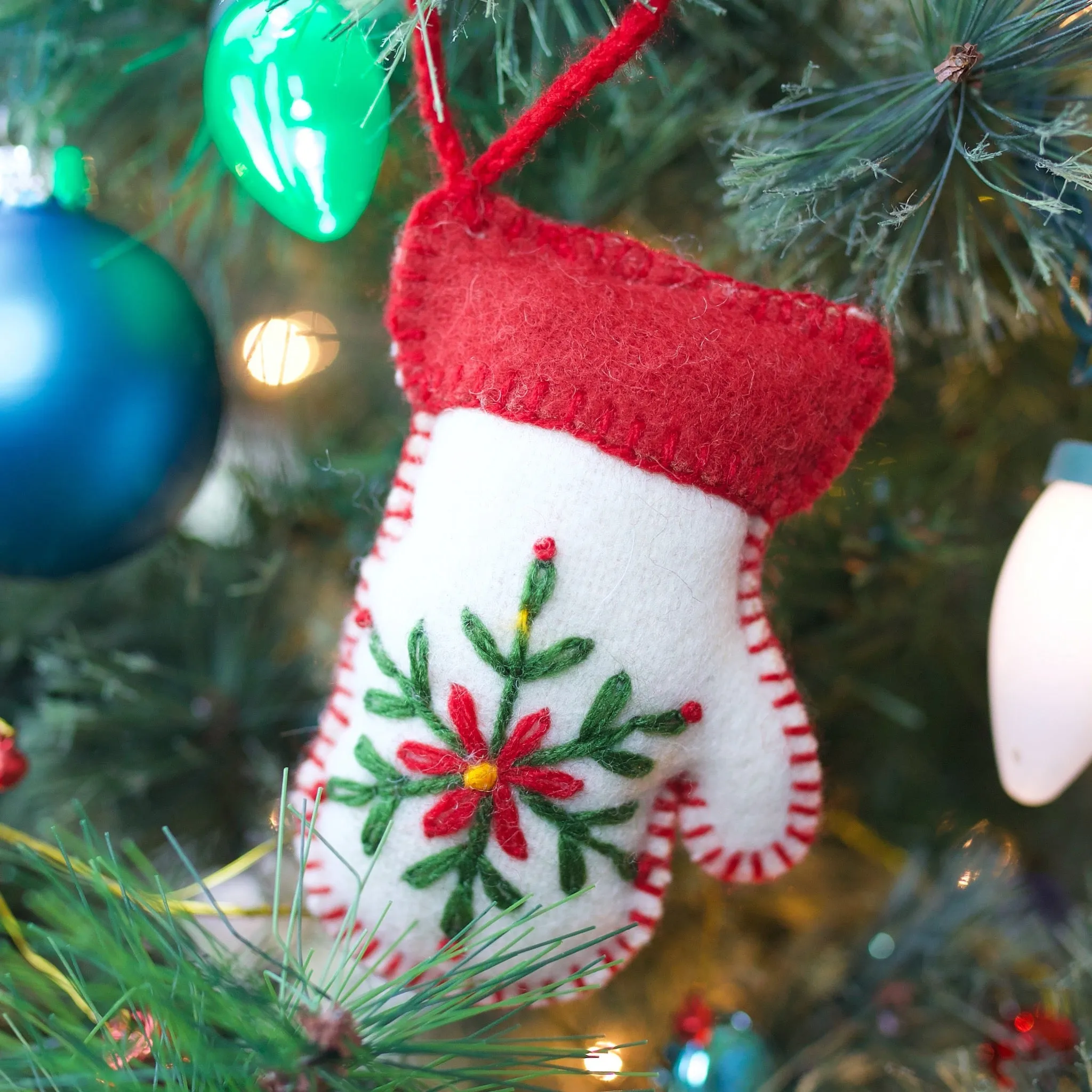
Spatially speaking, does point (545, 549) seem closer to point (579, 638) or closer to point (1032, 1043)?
point (579, 638)

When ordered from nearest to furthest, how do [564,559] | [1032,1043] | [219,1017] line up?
[219,1017]
[564,559]
[1032,1043]

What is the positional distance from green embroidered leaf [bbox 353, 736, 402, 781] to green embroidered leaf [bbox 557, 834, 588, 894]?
0.10 meters

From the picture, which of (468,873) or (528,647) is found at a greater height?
(528,647)

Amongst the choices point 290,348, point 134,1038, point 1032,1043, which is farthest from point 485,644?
point 1032,1043

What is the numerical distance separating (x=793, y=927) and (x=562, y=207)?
2.46 ft

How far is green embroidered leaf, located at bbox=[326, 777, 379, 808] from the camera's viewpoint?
53 cm

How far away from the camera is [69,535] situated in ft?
1.90

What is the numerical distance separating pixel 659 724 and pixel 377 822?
17 centimetres

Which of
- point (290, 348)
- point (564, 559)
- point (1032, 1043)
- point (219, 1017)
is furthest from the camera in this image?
point (290, 348)

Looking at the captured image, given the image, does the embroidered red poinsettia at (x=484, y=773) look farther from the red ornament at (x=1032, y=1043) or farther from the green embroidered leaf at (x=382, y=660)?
the red ornament at (x=1032, y=1043)

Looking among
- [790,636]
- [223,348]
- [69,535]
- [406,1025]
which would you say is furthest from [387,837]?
[223,348]

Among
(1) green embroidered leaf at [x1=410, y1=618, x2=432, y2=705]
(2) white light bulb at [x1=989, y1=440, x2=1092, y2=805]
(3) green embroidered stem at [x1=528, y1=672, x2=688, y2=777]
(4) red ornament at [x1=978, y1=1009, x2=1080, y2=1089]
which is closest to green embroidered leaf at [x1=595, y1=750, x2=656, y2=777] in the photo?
(3) green embroidered stem at [x1=528, y1=672, x2=688, y2=777]

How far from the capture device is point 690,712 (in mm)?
518

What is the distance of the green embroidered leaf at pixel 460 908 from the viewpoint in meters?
0.53
